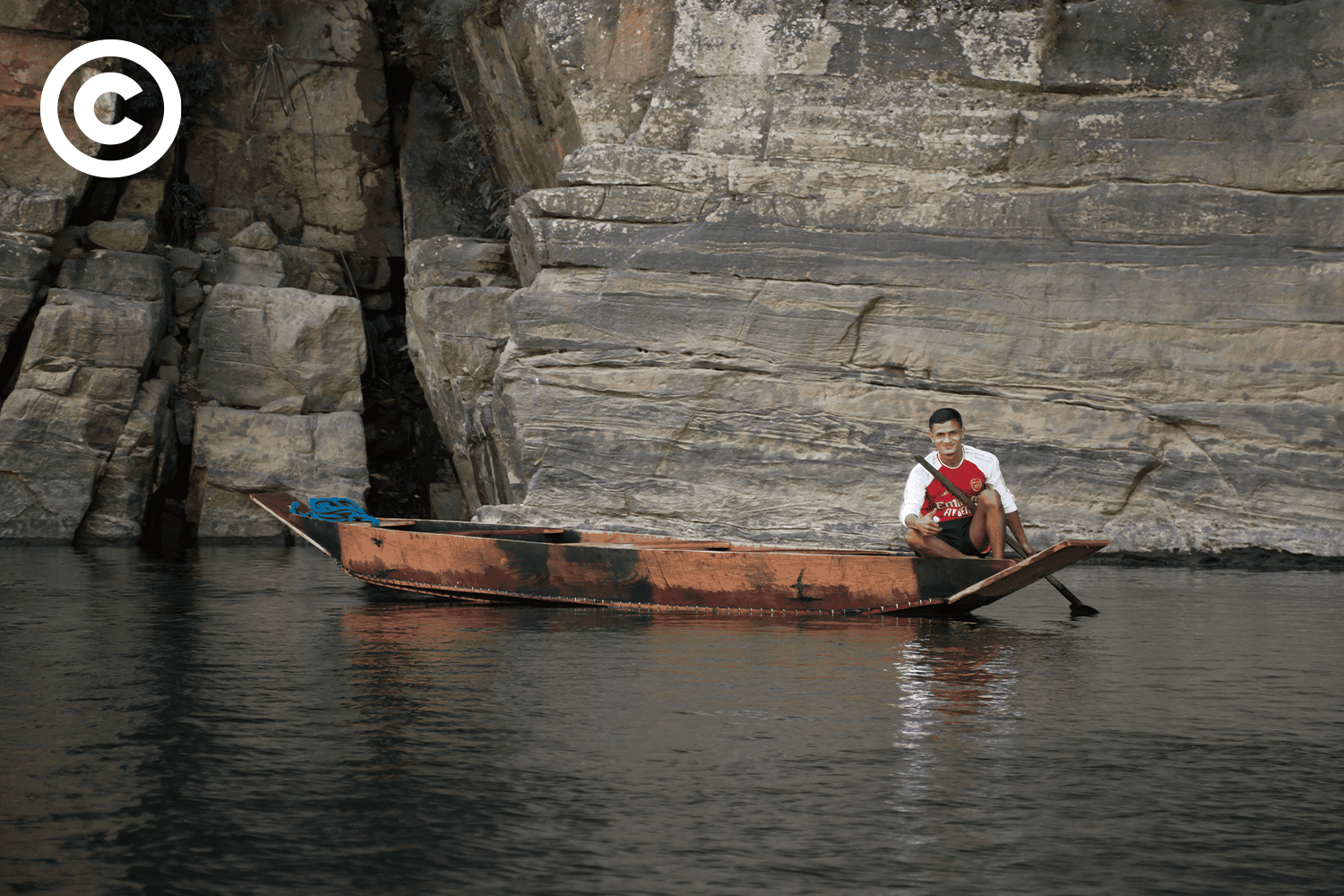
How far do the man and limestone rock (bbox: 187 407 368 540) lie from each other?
11017 mm

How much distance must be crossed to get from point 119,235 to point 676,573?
12252 mm

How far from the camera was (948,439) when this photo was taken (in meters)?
8.99

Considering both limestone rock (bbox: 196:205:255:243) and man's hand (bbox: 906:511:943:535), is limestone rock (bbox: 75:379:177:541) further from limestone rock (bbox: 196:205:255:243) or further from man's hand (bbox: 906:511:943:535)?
man's hand (bbox: 906:511:943:535)

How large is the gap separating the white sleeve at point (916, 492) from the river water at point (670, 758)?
794 mm

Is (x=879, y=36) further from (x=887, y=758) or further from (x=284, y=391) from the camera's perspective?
(x=887, y=758)

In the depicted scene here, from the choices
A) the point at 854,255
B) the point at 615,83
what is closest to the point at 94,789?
the point at 854,255

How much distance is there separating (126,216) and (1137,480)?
1434cm

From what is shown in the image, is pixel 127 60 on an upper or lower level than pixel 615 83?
upper

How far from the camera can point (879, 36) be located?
15078 millimetres

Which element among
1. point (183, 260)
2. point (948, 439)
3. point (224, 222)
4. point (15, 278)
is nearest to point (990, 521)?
point (948, 439)

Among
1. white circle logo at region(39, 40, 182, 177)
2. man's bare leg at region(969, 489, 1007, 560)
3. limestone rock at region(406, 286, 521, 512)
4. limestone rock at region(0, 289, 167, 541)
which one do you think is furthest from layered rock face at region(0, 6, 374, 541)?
man's bare leg at region(969, 489, 1007, 560)

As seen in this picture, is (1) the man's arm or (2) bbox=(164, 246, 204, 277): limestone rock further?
(2) bbox=(164, 246, 204, 277): limestone rock

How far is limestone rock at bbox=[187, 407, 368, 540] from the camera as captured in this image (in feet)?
60.6

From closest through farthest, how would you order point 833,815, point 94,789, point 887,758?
1. point 833,815
2. point 94,789
3. point 887,758
